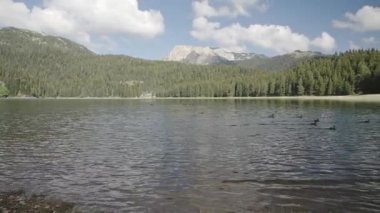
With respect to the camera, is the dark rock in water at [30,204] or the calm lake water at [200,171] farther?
the calm lake water at [200,171]

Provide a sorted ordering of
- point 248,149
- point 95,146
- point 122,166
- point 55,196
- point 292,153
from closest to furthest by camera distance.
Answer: point 55,196 → point 122,166 → point 292,153 → point 248,149 → point 95,146

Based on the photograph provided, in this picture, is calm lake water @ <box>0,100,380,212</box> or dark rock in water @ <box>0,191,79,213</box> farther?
calm lake water @ <box>0,100,380,212</box>

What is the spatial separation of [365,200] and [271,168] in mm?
10470

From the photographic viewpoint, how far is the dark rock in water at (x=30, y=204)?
893 inches

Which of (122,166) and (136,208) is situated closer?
(136,208)

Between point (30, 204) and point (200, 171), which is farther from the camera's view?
point (200, 171)

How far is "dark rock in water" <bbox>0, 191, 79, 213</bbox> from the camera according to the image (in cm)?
2267

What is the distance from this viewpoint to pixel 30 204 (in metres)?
23.7

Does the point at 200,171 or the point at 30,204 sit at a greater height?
the point at 30,204

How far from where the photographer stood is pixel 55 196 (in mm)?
26734

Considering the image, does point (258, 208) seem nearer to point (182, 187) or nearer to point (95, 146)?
point (182, 187)

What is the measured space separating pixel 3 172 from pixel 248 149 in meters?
23.6

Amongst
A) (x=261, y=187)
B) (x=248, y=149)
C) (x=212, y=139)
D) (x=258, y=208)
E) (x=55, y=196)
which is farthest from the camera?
(x=212, y=139)

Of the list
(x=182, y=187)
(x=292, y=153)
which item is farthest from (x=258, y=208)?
(x=292, y=153)
